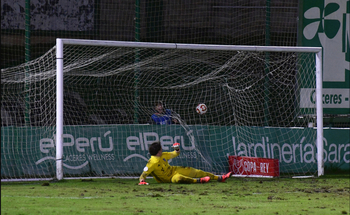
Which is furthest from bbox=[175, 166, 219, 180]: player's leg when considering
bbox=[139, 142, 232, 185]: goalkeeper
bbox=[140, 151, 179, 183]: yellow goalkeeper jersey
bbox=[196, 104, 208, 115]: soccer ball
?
bbox=[196, 104, 208, 115]: soccer ball

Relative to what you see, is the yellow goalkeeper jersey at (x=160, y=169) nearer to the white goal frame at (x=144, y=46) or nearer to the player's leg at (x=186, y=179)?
the player's leg at (x=186, y=179)

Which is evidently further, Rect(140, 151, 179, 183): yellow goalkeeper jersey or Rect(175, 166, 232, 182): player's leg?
Rect(175, 166, 232, 182): player's leg

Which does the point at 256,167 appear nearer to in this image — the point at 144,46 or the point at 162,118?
the point at 162,118

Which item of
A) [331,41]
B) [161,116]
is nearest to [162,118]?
[161,116]

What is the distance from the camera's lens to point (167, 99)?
1079 centimetres

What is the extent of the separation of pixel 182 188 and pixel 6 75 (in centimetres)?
448

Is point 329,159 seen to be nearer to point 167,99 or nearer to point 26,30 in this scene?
point 167,99

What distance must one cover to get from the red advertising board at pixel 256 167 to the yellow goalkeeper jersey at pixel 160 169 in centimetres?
179

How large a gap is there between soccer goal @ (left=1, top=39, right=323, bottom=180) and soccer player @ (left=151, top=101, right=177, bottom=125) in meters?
0.05

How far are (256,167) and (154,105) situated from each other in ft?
8.21

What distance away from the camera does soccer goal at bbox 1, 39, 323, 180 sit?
9.62m

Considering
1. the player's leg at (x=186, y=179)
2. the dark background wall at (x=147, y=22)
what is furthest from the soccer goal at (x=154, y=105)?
the player's leg at (x=186, y=179)

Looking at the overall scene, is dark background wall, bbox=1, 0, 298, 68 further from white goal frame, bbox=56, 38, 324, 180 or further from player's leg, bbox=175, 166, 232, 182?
player's leg, bbox=175, 166, 232, 182

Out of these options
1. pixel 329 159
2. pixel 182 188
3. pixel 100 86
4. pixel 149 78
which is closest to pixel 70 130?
pixel 100 86
